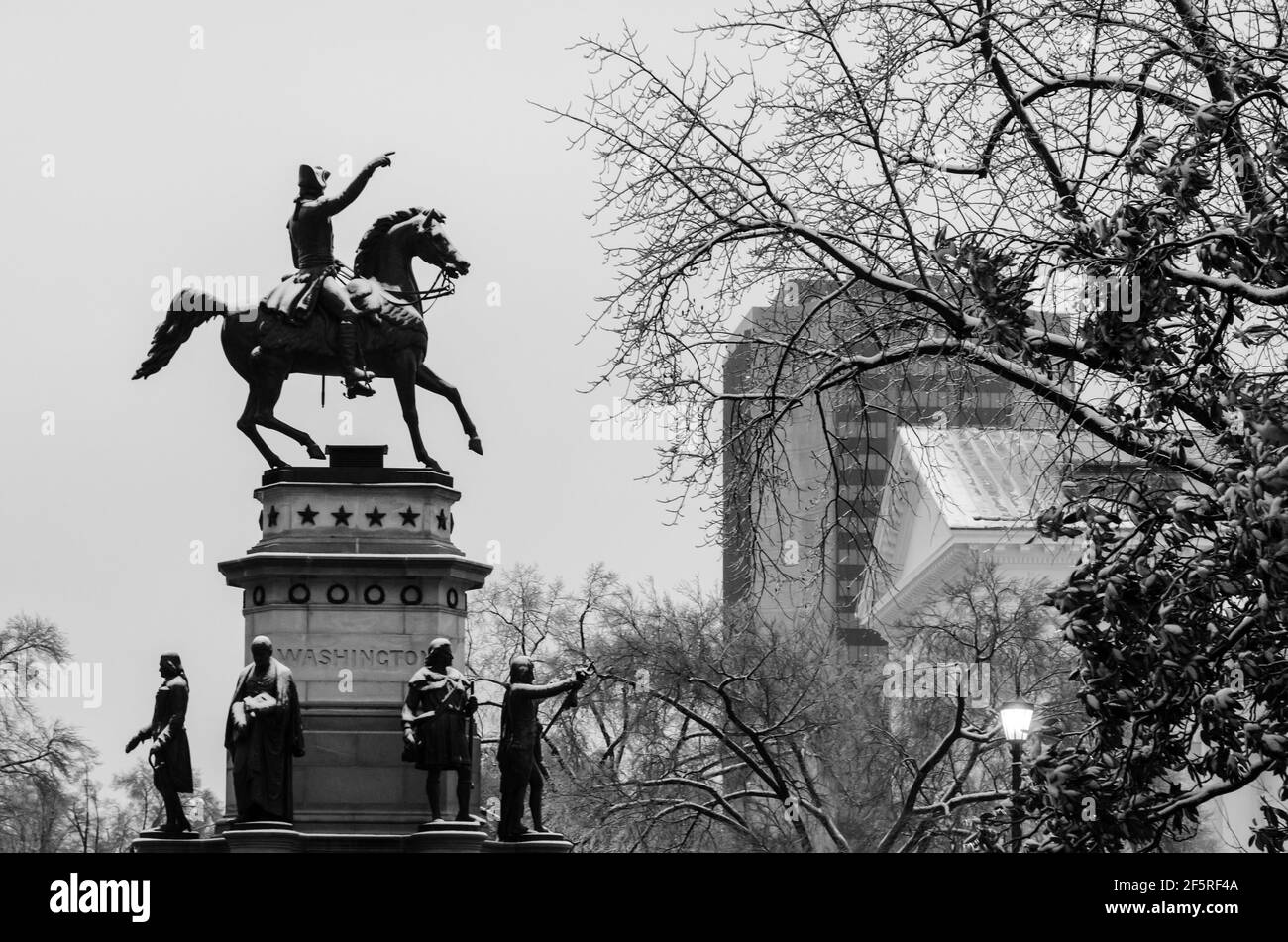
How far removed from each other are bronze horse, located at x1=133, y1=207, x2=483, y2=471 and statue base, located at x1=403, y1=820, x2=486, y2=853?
449 cm

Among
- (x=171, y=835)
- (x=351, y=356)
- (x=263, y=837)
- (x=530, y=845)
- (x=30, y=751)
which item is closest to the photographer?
(x=263, y=837)

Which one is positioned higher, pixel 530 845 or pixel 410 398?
pixel 410 398

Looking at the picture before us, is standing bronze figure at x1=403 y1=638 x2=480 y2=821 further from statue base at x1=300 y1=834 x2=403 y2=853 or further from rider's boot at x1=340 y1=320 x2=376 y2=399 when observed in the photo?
rider's boot at x1=340 y1=320 x2=376 y2=399

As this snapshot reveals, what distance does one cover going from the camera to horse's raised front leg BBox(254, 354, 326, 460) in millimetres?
28906

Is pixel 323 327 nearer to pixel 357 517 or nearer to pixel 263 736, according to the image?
pixel 357 517

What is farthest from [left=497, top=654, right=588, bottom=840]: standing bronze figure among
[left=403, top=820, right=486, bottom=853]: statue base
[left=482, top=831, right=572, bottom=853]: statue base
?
[left=403, top=820, right=486, bottom=853]: statue base

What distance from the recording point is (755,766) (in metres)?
36.8

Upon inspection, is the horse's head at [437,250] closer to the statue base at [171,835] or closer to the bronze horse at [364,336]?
the bronze horse at [364,336]

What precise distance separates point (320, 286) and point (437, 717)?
5677 millimetres

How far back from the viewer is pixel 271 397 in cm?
2903

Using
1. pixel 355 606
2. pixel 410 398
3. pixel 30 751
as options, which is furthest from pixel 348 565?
pixel 30 751

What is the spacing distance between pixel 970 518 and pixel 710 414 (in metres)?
→ 54.3

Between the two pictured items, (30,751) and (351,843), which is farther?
(30,751)
